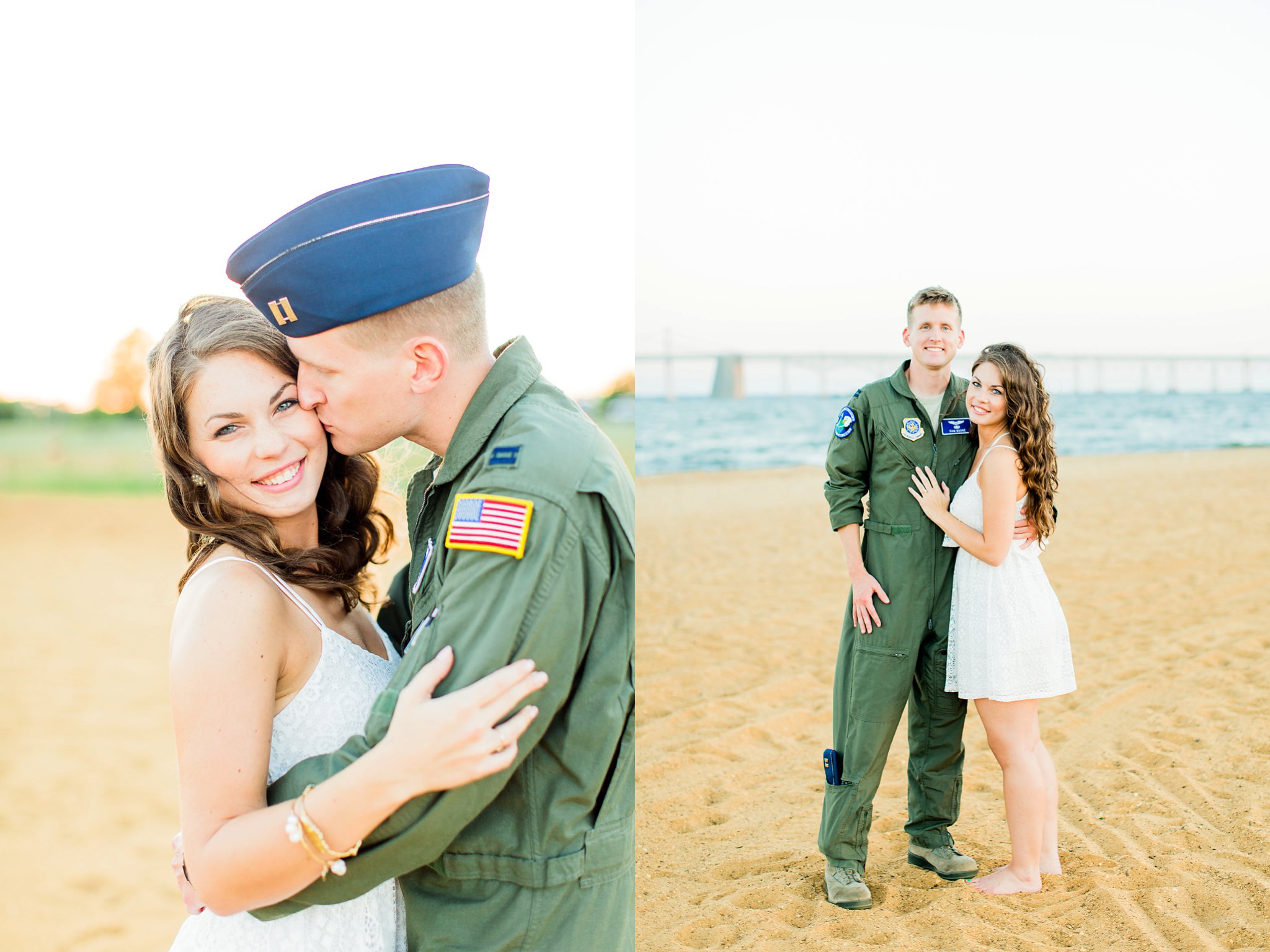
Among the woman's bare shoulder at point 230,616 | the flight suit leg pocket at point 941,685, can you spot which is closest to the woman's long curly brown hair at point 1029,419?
the flight suit leg pocket at point 941,685

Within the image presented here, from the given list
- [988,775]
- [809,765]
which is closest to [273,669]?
[809,765]

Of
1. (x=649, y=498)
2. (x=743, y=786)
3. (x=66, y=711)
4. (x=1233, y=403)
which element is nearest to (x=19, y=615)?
(x=66, y=711)

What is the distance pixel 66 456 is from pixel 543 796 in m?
36.1

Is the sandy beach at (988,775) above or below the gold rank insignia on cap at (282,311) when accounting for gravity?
below

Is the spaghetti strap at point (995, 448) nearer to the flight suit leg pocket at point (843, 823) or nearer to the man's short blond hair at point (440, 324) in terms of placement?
the flight suit leg pocket at point (843, 823)

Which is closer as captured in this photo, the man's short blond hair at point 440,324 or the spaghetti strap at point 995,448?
the man's short blond hair at point 440,324

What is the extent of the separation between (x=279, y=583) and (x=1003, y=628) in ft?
7.35

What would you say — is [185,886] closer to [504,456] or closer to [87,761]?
[504,456]

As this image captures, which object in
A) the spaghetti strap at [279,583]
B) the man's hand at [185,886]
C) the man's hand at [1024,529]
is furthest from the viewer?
the man's hand at [1024,529]

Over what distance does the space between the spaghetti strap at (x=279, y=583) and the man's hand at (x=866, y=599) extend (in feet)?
6.20

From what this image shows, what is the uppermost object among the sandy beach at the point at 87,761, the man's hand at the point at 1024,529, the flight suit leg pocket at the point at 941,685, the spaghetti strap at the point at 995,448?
the spaghetti strap at the point at 995,448

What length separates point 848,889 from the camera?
10.4ft

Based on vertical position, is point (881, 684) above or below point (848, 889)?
above

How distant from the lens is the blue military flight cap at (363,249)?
1459 mm
